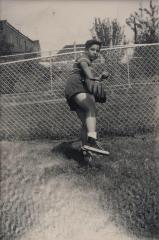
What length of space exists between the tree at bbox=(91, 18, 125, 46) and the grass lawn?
13539 millimetres

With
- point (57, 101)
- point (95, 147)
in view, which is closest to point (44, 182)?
point (95, 147)

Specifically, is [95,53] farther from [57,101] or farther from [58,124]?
[57,101]

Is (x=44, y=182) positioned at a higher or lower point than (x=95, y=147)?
lower

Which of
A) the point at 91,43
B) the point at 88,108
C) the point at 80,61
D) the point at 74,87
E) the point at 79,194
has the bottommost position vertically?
the point at 79,194

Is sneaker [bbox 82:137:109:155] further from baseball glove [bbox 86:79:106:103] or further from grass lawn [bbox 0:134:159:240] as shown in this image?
baseball glove [bbox 86:79:106:103]

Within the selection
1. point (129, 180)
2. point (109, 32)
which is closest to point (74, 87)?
point (129, 180)

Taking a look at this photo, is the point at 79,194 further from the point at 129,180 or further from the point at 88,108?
the point at 88,108

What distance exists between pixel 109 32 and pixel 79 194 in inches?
617

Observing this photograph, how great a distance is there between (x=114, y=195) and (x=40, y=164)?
95 centimetres

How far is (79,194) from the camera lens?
353cm

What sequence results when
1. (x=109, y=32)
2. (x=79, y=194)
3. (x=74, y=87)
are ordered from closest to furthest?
(x=79, y=194)
(x=74, y=87)
(x=109, y=32)

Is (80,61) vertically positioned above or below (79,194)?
above

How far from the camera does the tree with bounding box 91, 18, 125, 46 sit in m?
17.4

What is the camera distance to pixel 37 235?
3182 millimetres
